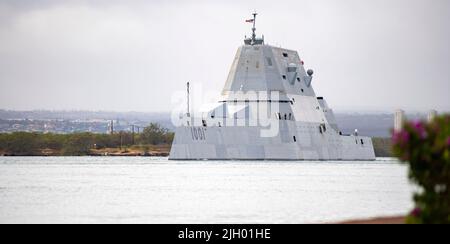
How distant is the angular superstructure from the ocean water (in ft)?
65.2

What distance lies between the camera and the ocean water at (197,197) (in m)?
39.7

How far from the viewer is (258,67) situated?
106 metres

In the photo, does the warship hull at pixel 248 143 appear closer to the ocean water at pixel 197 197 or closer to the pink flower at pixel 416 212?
the ocean water at pixel 197 197

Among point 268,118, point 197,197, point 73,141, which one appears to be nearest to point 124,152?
point 73,141

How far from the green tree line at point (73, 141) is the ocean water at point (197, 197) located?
252 ft

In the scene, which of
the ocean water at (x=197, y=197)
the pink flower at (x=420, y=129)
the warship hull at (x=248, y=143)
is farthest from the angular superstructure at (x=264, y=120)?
the pink flower at (x=420, y=129)

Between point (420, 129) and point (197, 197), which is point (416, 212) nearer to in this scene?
point (420, 129)

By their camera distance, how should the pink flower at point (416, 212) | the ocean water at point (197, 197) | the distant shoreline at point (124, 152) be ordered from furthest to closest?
1. the distant shoreline at point (124, 152)
2. the ocean water at point (197, 197)
3. the pink flower at point (416, 212)

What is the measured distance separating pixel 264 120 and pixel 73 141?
6177 cm

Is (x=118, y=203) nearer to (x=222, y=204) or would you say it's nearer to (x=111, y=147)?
(x=222, y=204)

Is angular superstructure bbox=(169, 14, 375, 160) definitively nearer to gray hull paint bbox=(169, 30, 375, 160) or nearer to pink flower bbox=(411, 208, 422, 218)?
gray hull paint bbox=(169, 30, 375, 160)
